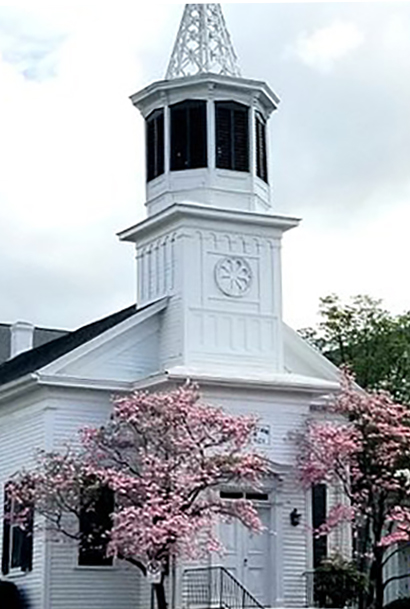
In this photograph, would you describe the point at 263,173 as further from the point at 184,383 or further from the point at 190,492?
the point at 190,492

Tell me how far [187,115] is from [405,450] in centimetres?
860

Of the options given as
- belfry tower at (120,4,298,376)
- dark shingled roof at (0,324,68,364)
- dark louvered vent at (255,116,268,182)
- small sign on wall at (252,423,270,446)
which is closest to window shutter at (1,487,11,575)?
belfry tower at (120,4,298,376)

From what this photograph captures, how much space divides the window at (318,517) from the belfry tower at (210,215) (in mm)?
2721

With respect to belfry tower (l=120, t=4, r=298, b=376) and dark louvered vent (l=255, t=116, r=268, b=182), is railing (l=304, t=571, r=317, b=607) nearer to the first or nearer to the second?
belfry tower (l=120, t=4, r=298, b=376)

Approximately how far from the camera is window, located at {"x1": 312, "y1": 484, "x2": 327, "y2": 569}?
27531 millimetres

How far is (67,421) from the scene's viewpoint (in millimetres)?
27641

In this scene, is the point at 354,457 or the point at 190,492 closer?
the point at 190,492

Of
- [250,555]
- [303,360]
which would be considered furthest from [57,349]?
[250,555]

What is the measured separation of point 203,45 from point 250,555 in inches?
435

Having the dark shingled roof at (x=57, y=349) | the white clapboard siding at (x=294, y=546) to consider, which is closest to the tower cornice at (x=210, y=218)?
the dark shingled roof at (x=57, y=349)

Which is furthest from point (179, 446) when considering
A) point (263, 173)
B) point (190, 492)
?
point (263, 173)

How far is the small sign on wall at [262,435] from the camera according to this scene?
27062 millimetres

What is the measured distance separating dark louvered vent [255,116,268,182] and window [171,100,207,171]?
1376 mm

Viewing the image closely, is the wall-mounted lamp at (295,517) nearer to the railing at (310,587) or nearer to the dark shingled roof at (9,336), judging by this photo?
the railing at (310,587)
